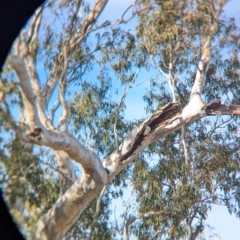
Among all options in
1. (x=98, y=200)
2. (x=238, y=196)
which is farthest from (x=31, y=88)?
(x=238, y=196)

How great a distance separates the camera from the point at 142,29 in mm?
6445

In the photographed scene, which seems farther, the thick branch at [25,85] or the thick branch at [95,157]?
the thick branch at [95,157]

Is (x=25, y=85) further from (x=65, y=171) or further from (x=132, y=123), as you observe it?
(x=132, y=123)

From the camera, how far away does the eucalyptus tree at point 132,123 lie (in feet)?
16.2

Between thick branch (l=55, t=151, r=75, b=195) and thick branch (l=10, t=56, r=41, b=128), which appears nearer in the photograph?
thick branch (l=10, t=56, r=41, b=128)

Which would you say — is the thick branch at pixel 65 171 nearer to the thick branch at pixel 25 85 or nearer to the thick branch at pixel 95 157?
the thick branch at pixel 95 157

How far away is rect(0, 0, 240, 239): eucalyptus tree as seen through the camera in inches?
194

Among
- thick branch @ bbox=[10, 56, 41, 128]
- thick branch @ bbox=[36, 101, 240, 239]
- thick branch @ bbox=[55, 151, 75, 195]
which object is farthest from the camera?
thick branch @ bbox=[55, 151, 75, 195]

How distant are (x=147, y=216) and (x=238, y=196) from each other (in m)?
1.82

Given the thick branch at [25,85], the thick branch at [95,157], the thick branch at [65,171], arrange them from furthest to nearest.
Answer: the thick branch at [65,171]
the thick branch at [95,157]
the thick branch at [25,85]

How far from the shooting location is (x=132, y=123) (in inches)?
282

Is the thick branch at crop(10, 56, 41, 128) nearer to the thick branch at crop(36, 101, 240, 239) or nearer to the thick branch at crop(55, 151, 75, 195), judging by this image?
the thick branch at crop(36, 101, 240, 239)

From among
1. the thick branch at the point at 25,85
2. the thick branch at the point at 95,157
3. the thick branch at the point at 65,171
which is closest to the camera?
the thick branch at the point at 25,85

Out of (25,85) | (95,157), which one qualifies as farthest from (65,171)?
(25,85)
